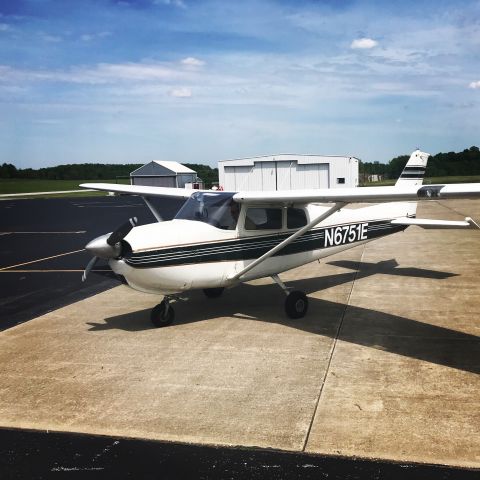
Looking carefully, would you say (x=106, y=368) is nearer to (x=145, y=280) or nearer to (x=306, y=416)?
(x=145, y=280)

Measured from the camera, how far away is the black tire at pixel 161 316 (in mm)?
8211

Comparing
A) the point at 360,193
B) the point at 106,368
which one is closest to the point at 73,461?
the point at 106,368

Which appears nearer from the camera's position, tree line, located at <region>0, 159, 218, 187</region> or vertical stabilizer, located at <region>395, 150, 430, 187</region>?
vertical stabilizer, located at <region>395, 150, 430, 187</region>

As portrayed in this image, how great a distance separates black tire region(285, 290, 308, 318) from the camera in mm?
8438

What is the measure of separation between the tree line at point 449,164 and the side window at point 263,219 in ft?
262

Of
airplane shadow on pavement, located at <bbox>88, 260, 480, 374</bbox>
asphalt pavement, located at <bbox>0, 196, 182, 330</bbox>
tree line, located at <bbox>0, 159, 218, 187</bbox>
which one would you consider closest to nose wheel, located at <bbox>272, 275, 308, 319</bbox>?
airplane shadow on pavement, located at <bbox>88, 260, 480, 374</bbox>

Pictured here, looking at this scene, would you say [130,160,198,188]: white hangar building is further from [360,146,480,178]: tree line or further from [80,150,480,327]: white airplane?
[80,150,480,327]: white airplane

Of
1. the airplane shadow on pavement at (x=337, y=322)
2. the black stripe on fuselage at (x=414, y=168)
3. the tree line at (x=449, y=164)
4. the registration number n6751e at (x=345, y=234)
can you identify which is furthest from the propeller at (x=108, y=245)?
the tree line at (x=449, y=164)

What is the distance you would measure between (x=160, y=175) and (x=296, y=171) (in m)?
28.3

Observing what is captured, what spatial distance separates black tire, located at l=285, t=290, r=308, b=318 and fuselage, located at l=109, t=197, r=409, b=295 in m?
0.68

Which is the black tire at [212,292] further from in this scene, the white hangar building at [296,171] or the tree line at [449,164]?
the tree line at [449,164]

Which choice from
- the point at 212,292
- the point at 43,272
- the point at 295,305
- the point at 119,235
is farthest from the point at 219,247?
the point at 43,272

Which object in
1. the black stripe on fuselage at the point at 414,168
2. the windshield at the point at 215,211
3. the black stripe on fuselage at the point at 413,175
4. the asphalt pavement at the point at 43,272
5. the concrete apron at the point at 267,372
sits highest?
Answer: the black stripe on fuselage at the point at 414,168

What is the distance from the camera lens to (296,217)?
9039 mm
